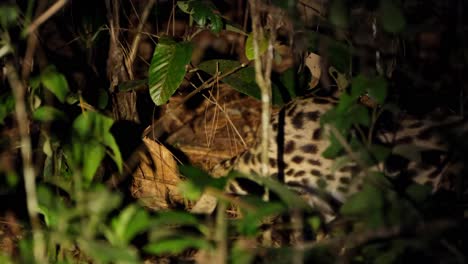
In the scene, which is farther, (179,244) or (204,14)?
(204,14)

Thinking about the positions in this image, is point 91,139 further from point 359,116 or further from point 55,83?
point 359,116

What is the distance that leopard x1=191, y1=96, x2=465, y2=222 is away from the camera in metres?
3.42

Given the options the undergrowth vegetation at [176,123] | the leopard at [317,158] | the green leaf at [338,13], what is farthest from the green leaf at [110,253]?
the leopard at [317,158]

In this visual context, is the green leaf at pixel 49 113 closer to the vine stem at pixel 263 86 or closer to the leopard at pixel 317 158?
the vine stem at pixel 263 86

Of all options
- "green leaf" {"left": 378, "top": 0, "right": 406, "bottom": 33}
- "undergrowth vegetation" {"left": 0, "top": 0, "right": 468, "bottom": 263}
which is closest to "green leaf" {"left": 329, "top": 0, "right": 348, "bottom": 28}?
"undergrowth vegetation" {"left": 0, "top": 0, "right": 468, "bottom": 263}

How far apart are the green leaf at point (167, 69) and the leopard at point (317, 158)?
1.76ft

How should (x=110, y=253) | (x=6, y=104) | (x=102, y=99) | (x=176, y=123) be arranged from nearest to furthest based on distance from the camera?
(x=110, y=253) → (x=6, y=104) → (x=102, y=99) → (x=176, y=123)

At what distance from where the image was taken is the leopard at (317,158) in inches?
135

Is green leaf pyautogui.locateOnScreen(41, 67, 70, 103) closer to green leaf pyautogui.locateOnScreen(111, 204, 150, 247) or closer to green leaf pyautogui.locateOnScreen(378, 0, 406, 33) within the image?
green leaf pyautogui.locateOnScreen(111, 204, 150, 247)

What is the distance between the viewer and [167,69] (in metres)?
3.33

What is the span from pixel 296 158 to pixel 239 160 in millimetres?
298

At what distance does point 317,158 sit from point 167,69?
2.85 ft

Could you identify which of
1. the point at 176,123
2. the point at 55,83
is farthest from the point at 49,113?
the point at 176,123

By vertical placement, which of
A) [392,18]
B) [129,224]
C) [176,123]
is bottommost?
[176,123]
